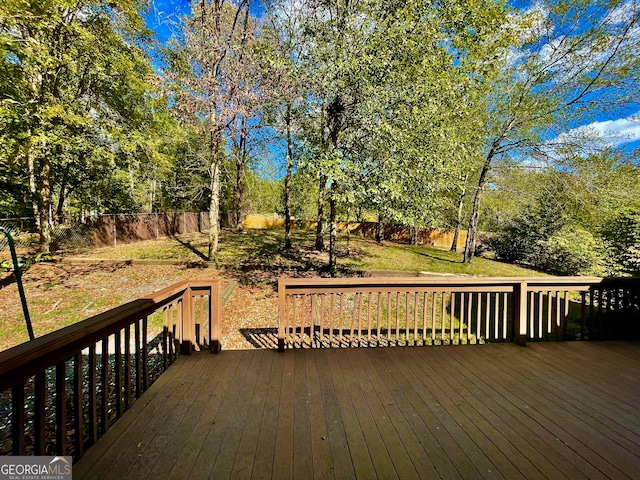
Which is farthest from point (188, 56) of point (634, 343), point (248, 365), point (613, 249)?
point (613, 249)

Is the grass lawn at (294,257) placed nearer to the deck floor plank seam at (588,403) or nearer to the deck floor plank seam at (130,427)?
the deck floor plank seam at (588,403)

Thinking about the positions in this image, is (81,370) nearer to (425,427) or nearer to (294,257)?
(425,427)

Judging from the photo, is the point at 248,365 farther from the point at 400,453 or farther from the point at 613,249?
the point at 613,249

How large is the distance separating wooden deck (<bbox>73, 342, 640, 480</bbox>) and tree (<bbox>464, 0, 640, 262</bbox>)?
829 cm

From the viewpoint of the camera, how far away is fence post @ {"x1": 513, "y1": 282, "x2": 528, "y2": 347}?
11.2 feet

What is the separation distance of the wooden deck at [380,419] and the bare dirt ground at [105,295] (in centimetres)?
179

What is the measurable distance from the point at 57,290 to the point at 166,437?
6808mm

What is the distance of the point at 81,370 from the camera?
163 cm

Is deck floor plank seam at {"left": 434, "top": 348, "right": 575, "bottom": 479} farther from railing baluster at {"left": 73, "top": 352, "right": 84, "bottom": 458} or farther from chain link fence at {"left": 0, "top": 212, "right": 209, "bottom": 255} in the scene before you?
chain link fence at {"left": 0, "top": 212, "right": 209, "bottom": 255}

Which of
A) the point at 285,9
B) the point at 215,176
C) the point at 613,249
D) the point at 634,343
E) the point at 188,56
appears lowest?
the point at 634,343

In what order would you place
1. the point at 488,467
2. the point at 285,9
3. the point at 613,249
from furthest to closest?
the point at 613,249 → the point at 285,9 → the point at 488,467

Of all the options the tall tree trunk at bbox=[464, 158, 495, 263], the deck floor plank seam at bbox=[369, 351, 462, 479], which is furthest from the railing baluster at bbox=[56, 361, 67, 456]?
the tall tree trunk at bbox=[464, 158, 495, 263]

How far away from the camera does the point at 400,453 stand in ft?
5.61

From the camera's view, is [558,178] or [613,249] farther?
[558,178]
